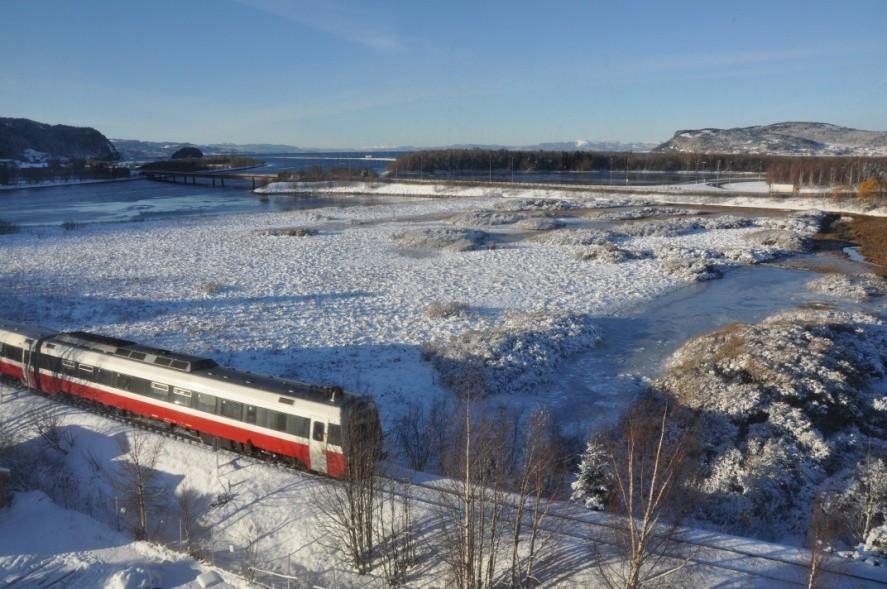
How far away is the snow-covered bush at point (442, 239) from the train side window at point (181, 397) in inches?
1332

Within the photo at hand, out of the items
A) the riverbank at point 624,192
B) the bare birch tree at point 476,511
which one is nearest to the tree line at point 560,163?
the riverbank at point 624,192

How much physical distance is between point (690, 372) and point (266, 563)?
1630 centimetres

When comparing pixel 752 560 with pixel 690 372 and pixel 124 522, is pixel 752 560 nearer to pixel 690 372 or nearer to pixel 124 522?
pixel 690 372

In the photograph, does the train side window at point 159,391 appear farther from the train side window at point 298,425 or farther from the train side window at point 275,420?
the train side window at point 298,425

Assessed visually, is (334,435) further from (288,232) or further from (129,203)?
(129,203)

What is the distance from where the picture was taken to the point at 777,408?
18.6 meters

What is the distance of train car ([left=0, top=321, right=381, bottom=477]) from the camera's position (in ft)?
47.4

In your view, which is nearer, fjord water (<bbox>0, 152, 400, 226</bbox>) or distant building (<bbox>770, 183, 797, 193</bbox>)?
fjord water (<bbox>0, 152, 400, 226</bbox>)

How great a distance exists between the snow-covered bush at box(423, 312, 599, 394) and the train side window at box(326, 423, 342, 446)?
747 cm

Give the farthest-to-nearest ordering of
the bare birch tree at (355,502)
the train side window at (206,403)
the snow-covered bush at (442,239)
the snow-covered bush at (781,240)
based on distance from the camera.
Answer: the snow-covered bush at (442,239), the snow-covered bush at (781,240), the train side window at (206,403), the bare birch tree at (355,502)

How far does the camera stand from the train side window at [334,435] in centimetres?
1404

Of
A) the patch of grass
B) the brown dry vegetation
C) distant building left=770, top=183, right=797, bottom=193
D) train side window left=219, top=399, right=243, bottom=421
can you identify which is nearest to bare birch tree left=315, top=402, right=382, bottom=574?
train side window left=219, top=399, right=243, bottom=421

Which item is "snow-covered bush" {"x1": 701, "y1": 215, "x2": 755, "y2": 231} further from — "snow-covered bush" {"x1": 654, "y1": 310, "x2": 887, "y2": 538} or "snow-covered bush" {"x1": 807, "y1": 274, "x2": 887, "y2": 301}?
"snow-covered bush" {"x1": 654, "y1": 310, "x2": 887, "y2": 538}

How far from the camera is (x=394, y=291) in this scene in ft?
116
